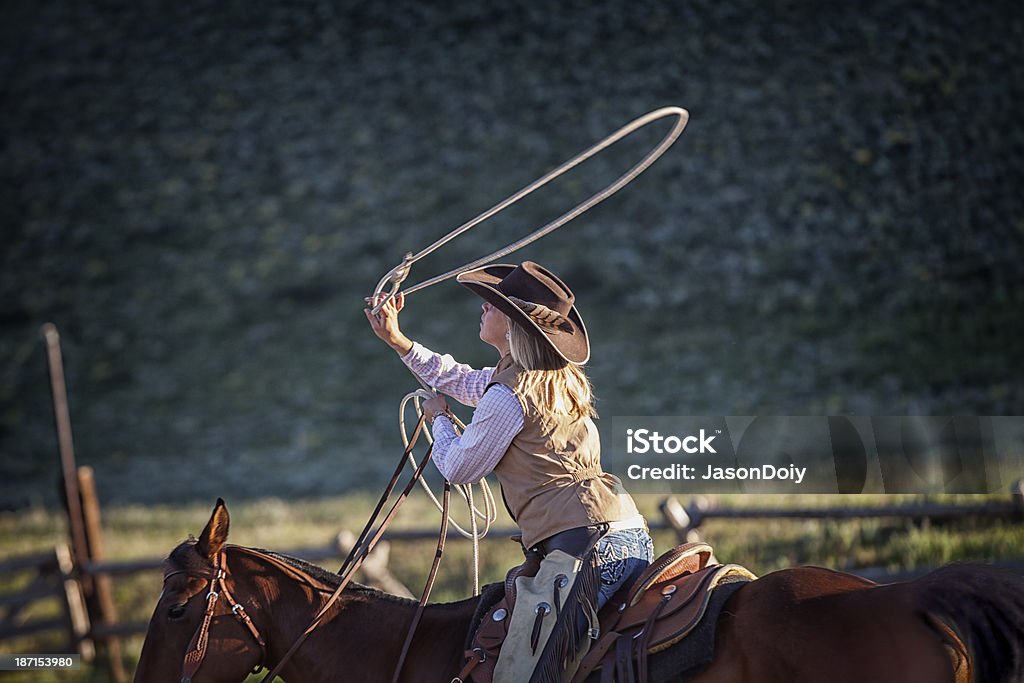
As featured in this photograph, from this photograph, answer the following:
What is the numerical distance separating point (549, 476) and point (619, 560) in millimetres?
364

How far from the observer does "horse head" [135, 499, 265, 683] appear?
3.63 metres

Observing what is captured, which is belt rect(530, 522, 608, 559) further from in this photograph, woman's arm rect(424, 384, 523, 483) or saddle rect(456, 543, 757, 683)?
woman's arm rect(424, 384, 523, 483)

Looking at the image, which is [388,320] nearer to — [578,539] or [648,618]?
[578,539]

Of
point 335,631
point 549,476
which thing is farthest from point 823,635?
point 335,631

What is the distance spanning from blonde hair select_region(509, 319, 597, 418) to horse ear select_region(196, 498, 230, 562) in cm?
116

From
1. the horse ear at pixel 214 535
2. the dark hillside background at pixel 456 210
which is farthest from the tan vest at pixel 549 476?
the dark hillside background at pixel 456 210

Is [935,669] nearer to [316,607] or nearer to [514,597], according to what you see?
[514,597]

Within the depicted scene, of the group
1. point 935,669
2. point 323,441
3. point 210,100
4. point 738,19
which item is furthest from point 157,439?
point 935,669

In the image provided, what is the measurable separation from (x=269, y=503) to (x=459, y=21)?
9362 millimetres

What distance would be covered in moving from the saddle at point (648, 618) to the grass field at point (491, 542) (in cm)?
475

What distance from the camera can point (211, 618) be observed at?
12.0ft

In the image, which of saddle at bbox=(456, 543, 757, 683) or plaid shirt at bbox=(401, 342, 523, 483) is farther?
plaid shirt at bbox=(401, 342, 523, 483)

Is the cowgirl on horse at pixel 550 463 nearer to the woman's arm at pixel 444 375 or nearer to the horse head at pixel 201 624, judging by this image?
the woman's arm at pixel 444 375

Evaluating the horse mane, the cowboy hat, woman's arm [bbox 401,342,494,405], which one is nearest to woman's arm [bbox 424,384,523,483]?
the cowboy hat
